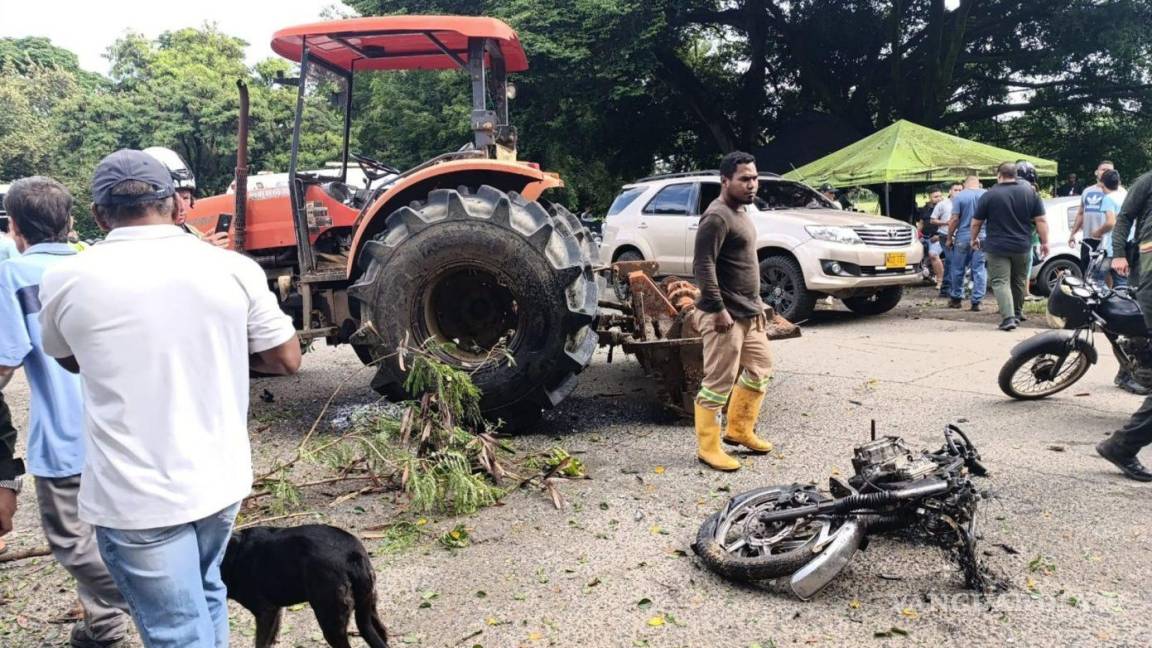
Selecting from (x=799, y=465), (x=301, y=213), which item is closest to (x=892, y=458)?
(x=799, y=465)

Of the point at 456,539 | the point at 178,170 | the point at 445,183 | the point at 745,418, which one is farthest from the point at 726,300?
the point at 178,170

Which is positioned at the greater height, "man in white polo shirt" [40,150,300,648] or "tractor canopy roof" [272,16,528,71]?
"tractor canopy roof" [272,16,528,71]

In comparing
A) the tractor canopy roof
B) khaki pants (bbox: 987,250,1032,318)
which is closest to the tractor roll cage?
the tractor canopy roof

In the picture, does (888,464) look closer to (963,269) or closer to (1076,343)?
(1076,343)

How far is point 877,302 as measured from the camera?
10.7 meters

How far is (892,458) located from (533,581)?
5.44 feet

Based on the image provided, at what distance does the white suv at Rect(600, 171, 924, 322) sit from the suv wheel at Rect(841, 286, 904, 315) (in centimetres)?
1

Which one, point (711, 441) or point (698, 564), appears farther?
point (711, 441)

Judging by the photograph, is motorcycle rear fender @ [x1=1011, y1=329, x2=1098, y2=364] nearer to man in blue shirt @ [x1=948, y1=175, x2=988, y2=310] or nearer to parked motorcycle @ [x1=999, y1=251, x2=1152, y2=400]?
parked motorcycle @ [x1=999, y1=251, x2=1152, y2=400]

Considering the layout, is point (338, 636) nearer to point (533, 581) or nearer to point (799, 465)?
point (533, 581)

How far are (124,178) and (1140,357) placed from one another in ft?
19.2

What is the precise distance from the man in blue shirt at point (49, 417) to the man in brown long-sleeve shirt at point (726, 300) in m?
3.07

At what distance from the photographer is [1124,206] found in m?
5.05

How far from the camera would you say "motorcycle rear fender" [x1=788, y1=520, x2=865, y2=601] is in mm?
2998
